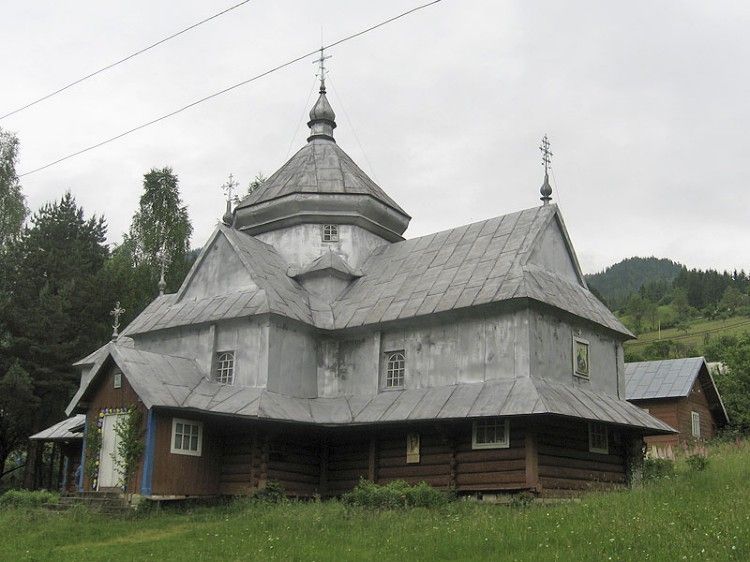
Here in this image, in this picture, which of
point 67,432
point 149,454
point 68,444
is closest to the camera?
point 149,454

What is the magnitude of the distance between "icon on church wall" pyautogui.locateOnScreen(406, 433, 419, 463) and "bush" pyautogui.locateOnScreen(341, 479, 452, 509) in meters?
2.32

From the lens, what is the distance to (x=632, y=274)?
545ft

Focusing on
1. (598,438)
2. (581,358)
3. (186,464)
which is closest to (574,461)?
(598,438)

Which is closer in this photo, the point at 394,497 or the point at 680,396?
the point at 394,497

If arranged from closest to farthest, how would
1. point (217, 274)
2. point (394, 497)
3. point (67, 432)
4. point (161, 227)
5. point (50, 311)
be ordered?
point (394, 497), point (217, 274), point (67, 432), point (50, 311), point (161, 227)

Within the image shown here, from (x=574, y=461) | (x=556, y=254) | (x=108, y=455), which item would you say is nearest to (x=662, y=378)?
(x=556, y=254)

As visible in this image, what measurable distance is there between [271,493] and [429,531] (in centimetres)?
743

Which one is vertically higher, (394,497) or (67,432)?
(67,432)

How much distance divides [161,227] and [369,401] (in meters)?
25.5

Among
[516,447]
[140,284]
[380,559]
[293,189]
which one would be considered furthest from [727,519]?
[140,284]

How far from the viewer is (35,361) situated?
117 ft

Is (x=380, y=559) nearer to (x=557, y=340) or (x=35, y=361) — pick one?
(x=557, y=340)

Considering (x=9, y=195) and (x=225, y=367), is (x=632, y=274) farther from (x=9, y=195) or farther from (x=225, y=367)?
(x=225, y=367)

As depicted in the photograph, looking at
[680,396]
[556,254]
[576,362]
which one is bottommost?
[576,362]
